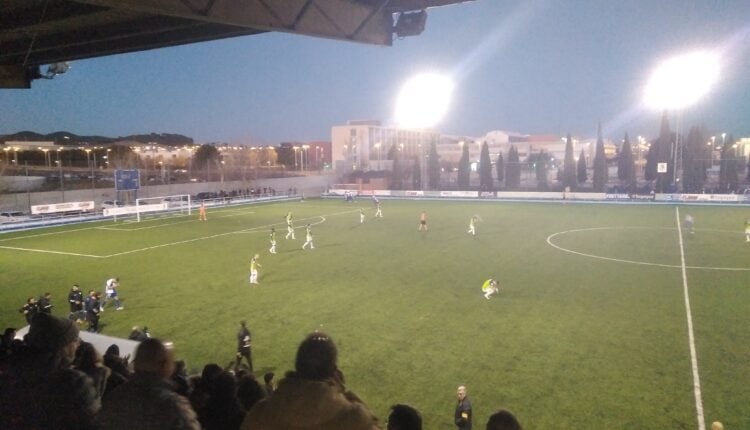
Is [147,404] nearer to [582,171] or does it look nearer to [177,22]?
[177,22]

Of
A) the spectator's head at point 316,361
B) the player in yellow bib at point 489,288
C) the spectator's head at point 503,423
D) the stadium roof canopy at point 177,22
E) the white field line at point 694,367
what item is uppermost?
the stadium roof canopy at point 177,22

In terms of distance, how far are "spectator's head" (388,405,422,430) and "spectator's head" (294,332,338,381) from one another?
89 cm

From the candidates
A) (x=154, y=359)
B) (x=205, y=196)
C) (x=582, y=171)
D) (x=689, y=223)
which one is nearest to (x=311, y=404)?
(x=154, y=359)

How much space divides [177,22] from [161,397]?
6676 mm

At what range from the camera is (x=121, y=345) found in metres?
10.4

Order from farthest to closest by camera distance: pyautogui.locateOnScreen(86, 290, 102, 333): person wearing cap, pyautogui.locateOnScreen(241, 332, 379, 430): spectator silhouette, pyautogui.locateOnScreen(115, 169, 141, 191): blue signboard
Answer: pyautogui.locateOnScreen(115, 169, 141, 191): blue signboard
pyautogui.locateOnScreen(86, 290, 102, 333): person wearing cap
pyautogui.locateOnScreen(241, 332, 379, 430): spectator silhouette

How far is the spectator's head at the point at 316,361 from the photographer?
2.91m

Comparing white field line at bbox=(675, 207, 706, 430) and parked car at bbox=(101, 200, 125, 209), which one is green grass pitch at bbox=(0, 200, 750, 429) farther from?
parked car at bbox=(101, 200, 125, 209)

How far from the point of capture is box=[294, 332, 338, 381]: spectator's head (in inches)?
114

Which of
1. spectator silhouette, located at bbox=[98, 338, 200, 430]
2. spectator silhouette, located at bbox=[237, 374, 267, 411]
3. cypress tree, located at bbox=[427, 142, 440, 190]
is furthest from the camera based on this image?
cypress tree, located at bbox=[427, 142, 440, 190]

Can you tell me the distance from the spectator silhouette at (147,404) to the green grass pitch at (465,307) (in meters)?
7.03

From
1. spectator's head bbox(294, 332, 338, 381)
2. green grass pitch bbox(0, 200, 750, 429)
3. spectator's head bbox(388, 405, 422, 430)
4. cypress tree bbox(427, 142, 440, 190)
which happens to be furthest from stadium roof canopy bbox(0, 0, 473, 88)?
cypress tree bbox(427, 142, 440, 190)

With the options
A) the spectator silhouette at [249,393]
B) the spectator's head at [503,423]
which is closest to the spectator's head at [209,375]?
the spectator silhouette at [249,393]

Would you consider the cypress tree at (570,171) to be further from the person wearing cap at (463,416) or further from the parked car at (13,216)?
the person wearing cap at (463,416)
